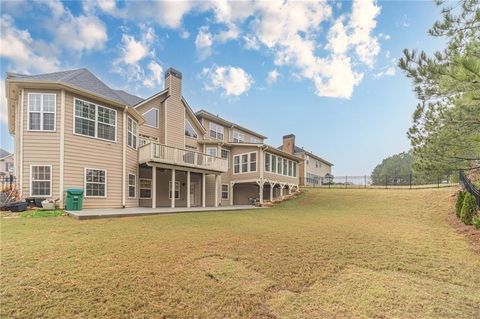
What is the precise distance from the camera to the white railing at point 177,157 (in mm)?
14453

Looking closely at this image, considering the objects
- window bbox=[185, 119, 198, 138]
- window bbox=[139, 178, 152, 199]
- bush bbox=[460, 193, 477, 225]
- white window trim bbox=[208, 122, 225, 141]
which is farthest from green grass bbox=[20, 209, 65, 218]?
bush bbox=[460, 193, 477, 225]

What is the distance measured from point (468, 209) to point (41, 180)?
17.7 metres

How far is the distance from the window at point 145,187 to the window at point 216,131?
317 inches

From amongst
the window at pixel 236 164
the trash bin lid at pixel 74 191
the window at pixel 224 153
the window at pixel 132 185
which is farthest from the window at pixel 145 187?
the window at pixel 236 164

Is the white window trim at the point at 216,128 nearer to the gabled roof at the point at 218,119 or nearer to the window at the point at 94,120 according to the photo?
the gabled roof at the point at 218,119

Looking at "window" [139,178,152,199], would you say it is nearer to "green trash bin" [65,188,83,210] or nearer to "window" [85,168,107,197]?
"window" [85,168,107,197]

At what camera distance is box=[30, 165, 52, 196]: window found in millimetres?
11055

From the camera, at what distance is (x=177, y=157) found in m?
15.9

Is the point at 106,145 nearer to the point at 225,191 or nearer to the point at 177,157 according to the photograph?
the point at 177,157

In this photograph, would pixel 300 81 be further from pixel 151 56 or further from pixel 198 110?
pixel 151 56

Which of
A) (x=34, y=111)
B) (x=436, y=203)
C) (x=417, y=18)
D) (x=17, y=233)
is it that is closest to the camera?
(x=17, y=233)

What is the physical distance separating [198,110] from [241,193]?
818cm

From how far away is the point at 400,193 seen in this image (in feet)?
66.4

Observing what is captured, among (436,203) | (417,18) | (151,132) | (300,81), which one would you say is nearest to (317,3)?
(417,18)
